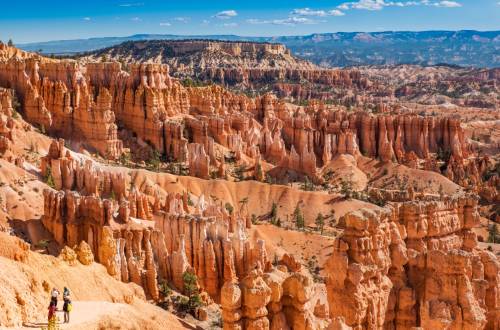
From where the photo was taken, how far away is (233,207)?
58344 mm

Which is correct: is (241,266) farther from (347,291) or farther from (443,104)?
(443,104)

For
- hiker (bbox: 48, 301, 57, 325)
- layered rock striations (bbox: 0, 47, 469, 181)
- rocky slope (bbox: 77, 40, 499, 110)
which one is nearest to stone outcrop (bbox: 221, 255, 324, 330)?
hiker (bbox: 48, 301, 57, 325)

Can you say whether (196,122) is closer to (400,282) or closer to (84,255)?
(84,255)

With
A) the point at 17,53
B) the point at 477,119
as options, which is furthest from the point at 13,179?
the point at 477,119

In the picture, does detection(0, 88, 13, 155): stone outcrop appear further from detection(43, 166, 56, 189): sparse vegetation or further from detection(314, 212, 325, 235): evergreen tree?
detection(314, 212, 325, 235): evergreen tree

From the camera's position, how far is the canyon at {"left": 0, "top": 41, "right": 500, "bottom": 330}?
21.6m

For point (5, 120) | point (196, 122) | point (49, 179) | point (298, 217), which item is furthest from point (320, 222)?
point (5, 120)

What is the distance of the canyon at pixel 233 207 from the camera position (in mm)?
21562

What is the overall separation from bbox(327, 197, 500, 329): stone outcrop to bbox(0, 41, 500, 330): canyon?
6 centimetres

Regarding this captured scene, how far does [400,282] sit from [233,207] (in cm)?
3532

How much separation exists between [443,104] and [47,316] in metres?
148

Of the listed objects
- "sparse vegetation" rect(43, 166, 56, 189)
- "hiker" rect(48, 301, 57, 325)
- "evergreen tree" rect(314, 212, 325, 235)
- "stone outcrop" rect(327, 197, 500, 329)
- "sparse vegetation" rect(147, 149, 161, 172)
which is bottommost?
"evergreen tree" rect(314, 212, 325, 235)

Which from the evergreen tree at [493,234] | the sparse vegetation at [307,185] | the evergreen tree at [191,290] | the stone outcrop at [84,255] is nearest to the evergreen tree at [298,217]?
the sparse vegetation at [307,185]

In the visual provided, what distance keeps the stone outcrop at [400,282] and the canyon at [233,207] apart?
6 centimetres
